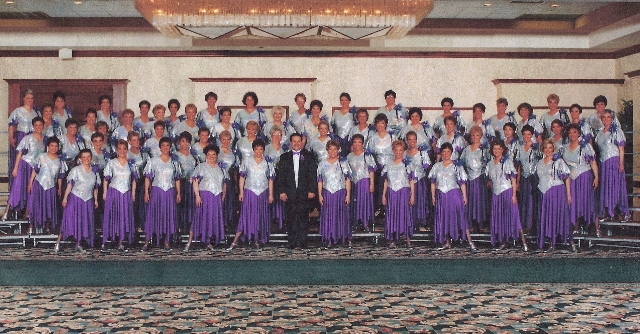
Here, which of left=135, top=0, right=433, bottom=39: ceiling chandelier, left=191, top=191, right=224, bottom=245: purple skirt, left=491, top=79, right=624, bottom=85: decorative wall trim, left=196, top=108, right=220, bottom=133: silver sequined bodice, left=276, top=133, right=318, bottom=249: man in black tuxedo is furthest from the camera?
left=491, top=79, right=624, bottom=85: decorative wall trim

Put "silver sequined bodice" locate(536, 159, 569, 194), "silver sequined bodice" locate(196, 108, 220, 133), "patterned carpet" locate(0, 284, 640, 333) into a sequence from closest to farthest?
"patterned carpet" locate(0, 284, 640, 333) → "silver sequined bodice" locate(536, 159, 569, 194) → "silver sequined bodice" locate(196, 108, 220, 133)

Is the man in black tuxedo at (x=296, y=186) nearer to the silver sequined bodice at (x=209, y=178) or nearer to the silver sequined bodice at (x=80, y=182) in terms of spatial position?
the silver sequined bodice at (x=209, y=178)

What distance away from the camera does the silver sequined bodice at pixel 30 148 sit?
347 inches

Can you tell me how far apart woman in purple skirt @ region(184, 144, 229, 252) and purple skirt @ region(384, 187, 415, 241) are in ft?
5.99

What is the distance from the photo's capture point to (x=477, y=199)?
28.4 ft

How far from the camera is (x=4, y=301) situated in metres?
6.34

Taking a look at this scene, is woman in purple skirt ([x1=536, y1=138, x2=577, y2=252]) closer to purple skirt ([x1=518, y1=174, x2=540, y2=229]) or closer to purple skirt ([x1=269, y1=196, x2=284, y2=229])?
purple skirt ([x1=518, y1=174, x2=540, y2=229])

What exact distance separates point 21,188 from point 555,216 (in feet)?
19.5

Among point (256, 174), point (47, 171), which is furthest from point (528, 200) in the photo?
point (47, 171)

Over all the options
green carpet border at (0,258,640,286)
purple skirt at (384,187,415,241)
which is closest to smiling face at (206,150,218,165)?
green carpet border at (0,258,640,286)

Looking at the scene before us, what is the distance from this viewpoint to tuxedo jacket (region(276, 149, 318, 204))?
839cm

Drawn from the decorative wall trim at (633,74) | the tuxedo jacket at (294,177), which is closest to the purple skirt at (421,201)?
the tuxedo jacket at (294,177)

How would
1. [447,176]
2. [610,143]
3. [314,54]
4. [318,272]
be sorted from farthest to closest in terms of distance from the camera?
[314,54]
[610,143]
[447,176]
[318,272]

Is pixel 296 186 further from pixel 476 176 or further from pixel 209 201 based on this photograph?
pixel 476 176
